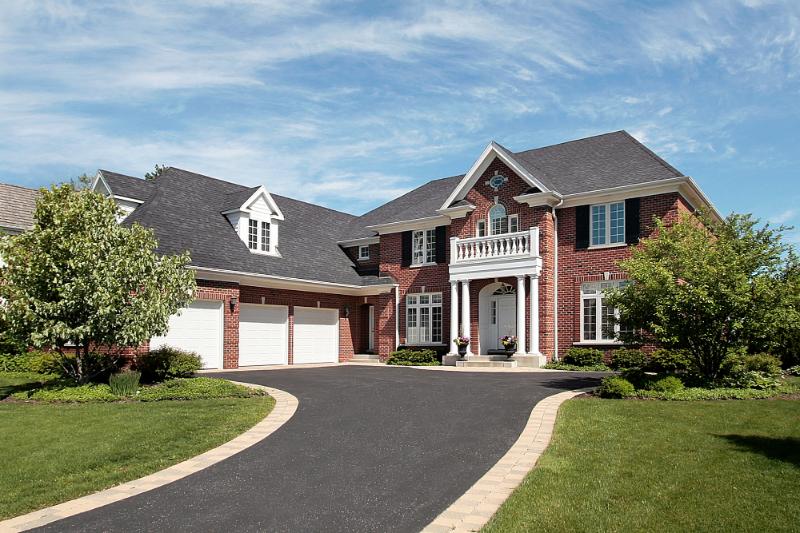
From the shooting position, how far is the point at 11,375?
18125mm

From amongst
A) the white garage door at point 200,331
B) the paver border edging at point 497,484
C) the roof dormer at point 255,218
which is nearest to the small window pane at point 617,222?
the paver border edging at point 497,484

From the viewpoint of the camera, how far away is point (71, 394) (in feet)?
44.5

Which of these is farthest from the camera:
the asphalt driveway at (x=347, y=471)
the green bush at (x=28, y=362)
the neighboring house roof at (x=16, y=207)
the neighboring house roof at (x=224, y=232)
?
the neighboring house roof at (x=16, y=207)

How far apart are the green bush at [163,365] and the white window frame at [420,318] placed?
11.6 m

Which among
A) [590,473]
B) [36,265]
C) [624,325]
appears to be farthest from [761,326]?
[36,265]

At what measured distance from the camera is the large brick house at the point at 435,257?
2197 cm

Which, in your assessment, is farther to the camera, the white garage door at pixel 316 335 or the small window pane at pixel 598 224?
the white garage door at pixel 316 335

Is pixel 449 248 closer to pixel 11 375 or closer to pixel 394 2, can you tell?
pixel 394 2

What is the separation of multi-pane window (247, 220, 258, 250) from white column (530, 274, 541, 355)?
439 inches

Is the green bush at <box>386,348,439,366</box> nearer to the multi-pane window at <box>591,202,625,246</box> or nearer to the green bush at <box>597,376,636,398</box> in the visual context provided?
the multi-pane window at <box>591,202,625,246</box>

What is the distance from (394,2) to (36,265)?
31.7 ft

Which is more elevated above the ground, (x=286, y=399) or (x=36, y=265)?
(x=36, y=265)

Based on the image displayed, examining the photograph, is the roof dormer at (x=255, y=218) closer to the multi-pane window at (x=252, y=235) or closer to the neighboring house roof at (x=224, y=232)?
the multi-pane window at (x=252, y=235)

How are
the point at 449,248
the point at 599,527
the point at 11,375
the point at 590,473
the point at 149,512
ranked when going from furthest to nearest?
the point at 449,248 < the point at 11,375 < the point at 590,473 < the point at 149,512 < the point at 599,527
